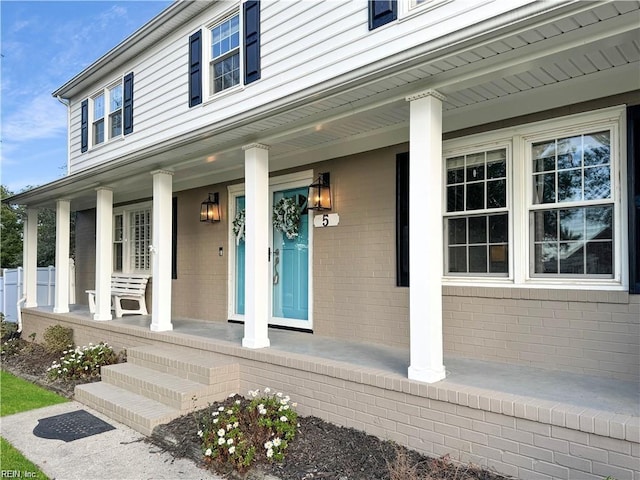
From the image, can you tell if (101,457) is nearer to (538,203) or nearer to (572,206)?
(538,203)

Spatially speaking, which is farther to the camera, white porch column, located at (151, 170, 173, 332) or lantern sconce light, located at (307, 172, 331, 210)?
white porch column, located at (151, 170, 173, 332)

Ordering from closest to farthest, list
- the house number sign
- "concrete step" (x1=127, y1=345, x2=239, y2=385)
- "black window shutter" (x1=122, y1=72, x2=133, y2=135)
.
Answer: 1. "concrete step" (x1=127, y1=345, x2=239, y2=385)
2. the house number sign
3. "black window shutter" (x1=122, y1=72, x2=133, y2=135)

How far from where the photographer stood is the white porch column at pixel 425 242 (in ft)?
11.4

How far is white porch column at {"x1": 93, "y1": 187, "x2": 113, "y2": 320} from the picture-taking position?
7.57 meters

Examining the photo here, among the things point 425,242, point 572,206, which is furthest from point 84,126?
point 572,206

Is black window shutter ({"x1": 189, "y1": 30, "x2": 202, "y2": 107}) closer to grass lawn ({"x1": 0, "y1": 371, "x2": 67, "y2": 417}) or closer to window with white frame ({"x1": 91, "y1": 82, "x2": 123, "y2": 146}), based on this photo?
window with white frame ({"x1": 91, "y1": 82, "x2": 123, "y2": 146})

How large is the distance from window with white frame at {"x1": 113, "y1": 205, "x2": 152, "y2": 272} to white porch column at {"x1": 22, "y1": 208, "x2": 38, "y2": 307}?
1754mm

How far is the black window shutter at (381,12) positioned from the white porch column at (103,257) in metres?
5.17

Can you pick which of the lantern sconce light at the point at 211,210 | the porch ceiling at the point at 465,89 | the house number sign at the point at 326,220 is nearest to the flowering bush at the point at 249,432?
the house number sign at the point at 326,220

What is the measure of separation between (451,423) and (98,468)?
9.15 ft

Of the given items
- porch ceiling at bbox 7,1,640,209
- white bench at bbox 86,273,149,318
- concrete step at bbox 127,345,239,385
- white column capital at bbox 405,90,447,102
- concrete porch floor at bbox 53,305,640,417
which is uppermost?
Result: porch ceiling at bbox 7,1,640,209

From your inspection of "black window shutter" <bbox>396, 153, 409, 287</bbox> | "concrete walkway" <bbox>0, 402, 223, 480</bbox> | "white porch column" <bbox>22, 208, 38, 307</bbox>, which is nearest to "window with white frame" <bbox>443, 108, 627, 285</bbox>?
"black window shutter" <bbox>396, 153, 409, 287</bbox>

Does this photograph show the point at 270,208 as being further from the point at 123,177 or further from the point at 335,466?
the point at 335,466

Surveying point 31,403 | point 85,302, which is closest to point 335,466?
point 31,403
